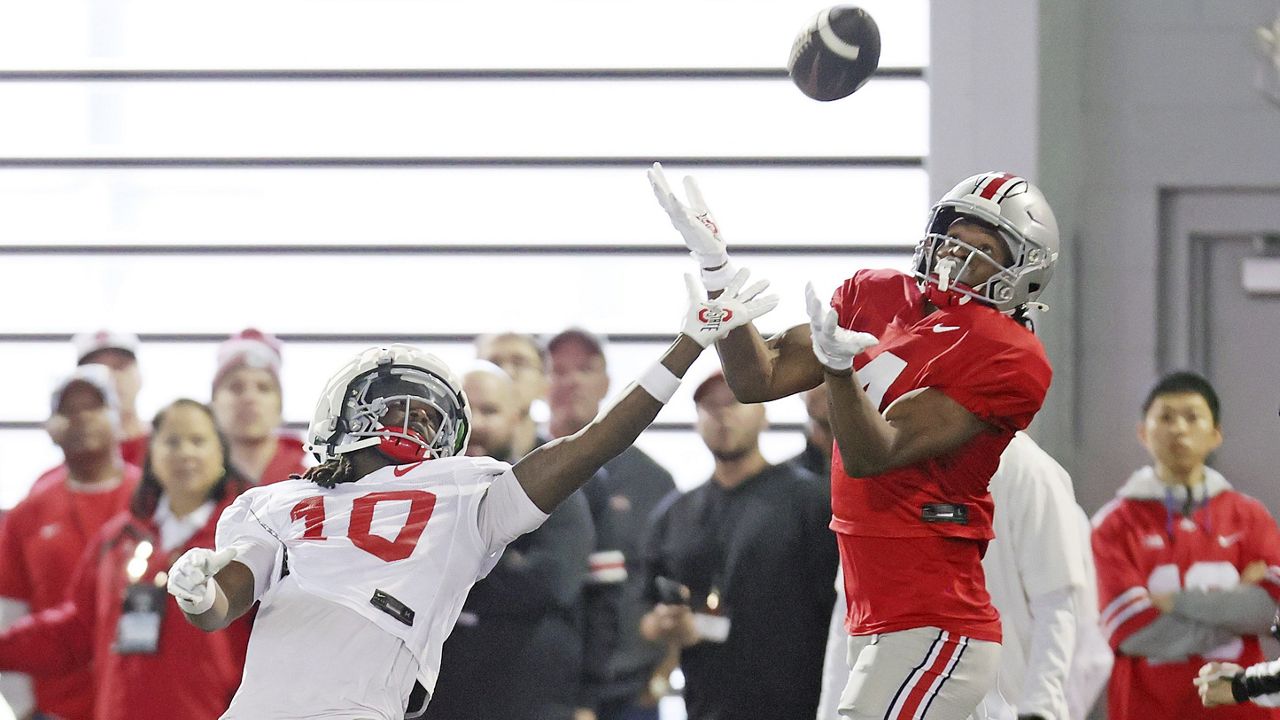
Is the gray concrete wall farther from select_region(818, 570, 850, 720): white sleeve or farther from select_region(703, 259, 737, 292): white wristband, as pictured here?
select_region(703, 259, 737, 292): white wristband

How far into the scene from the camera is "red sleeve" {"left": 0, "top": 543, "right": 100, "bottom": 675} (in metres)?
4.95

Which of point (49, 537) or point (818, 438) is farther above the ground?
point (818, 438)

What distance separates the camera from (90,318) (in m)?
6.84

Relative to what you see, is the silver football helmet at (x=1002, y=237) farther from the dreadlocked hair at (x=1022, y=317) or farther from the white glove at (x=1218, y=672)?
the white glove at (x=1218, y=672)

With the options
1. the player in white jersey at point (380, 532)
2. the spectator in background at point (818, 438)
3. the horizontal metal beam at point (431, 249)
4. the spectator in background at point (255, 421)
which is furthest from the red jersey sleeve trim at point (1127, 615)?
the player in white jersey at point (380, 532)

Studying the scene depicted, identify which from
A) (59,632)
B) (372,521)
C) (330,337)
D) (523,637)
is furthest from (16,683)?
(372,521)

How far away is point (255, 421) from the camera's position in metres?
5.28

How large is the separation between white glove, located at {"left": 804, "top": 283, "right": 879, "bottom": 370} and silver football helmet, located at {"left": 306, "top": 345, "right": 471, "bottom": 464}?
726 millimetres

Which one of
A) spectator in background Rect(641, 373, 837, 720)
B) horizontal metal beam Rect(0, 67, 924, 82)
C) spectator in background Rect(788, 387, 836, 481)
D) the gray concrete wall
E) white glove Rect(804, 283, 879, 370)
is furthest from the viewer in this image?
horizontal metal beam Rect(0, 67, 924, 82)

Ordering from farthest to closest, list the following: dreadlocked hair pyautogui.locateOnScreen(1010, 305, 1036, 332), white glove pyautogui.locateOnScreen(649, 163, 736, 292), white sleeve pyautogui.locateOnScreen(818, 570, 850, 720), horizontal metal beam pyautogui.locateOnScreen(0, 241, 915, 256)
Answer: horizontal metal beam pyautogui.locateOnScreen(0, 241, 915, 256) → white sleeve pyautogui.locateOnScreen(818, 570, 850, 720) → dreadlocked hair pyautogui.locateOnScreen(1010, 305, 1036, 332) → white glove pyautogui.locateOnScreen(649, 163, 736, 292)

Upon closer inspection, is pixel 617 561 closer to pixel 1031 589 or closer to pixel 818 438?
pixel 818 438

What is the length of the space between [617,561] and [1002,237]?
188cm

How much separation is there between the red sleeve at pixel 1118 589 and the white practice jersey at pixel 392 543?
281 centimetres

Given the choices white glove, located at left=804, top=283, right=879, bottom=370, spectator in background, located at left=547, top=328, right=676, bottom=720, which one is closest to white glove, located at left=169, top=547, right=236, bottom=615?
white glove, located at left=804, top=283, right=879, bottom=370
